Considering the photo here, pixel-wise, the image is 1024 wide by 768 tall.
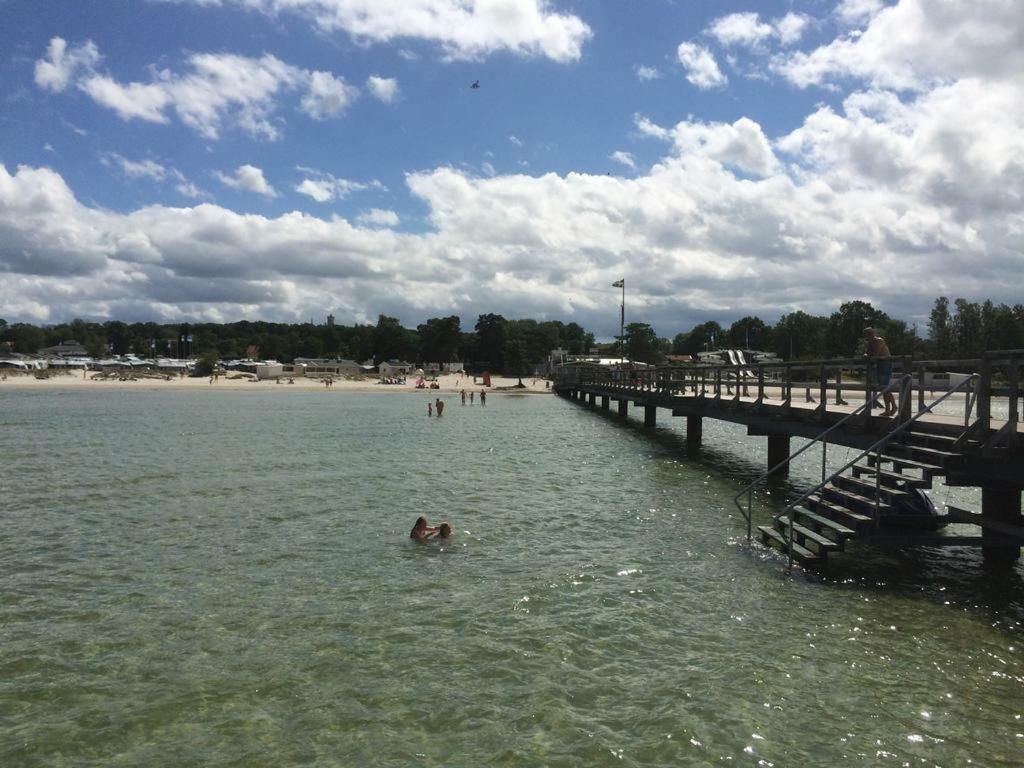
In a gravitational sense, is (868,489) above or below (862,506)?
above

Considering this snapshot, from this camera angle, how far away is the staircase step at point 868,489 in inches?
430

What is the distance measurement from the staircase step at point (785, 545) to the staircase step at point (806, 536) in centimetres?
11

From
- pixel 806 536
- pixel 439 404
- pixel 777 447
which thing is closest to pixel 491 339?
pixel 439 404

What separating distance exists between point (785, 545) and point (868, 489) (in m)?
1.68

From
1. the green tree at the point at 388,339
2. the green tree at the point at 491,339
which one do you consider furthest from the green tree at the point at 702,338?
the green tree at the point at 388,339

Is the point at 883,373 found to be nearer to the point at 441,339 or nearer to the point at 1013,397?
the point at 1013,397

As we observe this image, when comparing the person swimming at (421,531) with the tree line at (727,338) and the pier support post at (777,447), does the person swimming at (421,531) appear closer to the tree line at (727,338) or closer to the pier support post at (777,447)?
the pier support post at (777,447)

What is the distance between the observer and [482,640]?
841 centimetres

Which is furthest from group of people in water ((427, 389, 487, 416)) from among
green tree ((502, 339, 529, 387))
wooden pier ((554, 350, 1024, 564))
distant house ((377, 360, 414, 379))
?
green tree ((502, 339, 529, 387))

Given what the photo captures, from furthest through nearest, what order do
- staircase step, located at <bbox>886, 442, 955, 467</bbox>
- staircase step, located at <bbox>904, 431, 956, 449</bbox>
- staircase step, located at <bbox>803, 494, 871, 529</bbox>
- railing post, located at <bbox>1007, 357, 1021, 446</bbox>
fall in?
staircase step, located at <bbox>904, 431, 956, 449</bbox> < staircase step, located at <bbox>803, 494, 871, 529</bbox> < staircase step, located at <bbox>886, 442, 955, 467</bbox> < railing post, located at <bbox>1007, 357, 1021, 446</bbox>

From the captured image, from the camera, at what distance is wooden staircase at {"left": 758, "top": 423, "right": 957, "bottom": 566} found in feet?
34.8

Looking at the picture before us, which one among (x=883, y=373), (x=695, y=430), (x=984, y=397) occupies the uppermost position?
(x=883, y=373)

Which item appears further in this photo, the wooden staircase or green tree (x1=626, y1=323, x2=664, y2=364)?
green tree (x1=626, y1=323, x2=664, y2=364)

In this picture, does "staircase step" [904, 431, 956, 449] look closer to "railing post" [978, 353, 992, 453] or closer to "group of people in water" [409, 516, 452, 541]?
"railing post" [978, 353, 992, 453]
